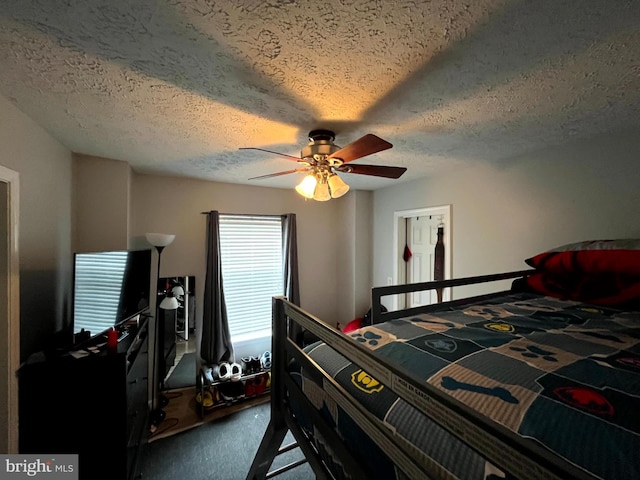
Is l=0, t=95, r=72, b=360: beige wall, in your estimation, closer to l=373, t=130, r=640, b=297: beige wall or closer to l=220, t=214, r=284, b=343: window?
l=220, t=214, r=284, b=343: window

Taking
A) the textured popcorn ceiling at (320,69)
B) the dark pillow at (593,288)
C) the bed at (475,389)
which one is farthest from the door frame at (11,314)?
the dark pillow at (593,288)

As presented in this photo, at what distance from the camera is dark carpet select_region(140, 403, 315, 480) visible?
5.91ft

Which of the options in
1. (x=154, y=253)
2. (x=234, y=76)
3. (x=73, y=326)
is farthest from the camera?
(x=154, y=253)

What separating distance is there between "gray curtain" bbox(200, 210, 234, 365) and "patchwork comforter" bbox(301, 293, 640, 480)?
215cm

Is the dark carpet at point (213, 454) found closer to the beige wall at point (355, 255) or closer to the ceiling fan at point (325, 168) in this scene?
the beige wall at point (355, 255)

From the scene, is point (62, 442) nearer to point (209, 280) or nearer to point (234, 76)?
point (209, 280)

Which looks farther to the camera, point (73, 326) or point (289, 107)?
point (73, 326)

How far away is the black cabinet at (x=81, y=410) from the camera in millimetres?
1326

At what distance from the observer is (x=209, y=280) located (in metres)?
2.82

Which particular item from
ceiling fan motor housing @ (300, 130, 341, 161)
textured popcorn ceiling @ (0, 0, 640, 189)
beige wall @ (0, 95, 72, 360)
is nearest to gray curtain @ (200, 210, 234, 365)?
beige wall @ (0, 95, 72, 360)

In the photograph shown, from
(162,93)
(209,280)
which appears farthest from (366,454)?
(209,280)

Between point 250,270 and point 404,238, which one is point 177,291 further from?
point 404,238

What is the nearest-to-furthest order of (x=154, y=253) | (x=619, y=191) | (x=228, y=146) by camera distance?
1. (x=619, y=191)
2. (x=228, y=146)
3. (x=154, y=253)

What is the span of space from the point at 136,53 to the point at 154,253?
7.28 feet
